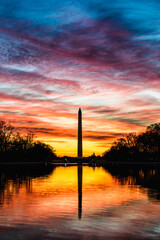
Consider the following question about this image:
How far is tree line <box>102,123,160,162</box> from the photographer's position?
11981 cm

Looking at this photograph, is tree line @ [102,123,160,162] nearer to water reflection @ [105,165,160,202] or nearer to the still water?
water reflection @ [105,165,160,202]

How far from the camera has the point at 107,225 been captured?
12.2 meters

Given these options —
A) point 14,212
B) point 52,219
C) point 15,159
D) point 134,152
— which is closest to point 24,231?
point 52,219

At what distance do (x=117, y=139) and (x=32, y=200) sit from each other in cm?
13141

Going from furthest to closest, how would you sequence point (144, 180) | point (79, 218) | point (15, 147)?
1. point (15, 147)
2. point (144, 180)
3. point (79, 218)

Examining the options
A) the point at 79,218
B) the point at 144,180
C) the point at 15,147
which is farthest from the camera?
the point at 15,147

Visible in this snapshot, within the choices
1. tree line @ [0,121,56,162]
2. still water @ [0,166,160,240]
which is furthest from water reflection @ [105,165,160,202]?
tree line @ [0,121,56,162]

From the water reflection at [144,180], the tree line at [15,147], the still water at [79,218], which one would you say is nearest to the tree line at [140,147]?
the tree line at [15,147]

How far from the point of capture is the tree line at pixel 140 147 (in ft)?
393

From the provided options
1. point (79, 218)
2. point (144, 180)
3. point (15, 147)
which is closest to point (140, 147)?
point (15, 147)

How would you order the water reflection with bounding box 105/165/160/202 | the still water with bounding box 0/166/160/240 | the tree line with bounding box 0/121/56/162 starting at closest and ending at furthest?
the still water with bounding box 0/166/160/240 → the water reflection with bounding box 105/165/160/202 → the tree line with bounding box 0/121/56/162

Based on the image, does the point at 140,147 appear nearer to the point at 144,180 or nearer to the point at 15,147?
the point at 15,147

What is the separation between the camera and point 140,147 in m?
137

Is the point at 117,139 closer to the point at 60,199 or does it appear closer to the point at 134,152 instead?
the point at 134,152
